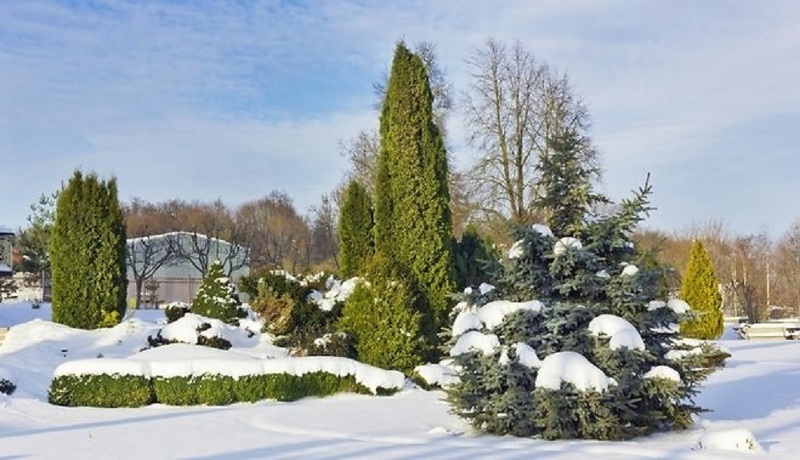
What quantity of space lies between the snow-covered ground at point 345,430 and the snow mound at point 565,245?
1.91m

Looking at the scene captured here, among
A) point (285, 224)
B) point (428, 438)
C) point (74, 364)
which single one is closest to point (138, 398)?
point (74, 364)

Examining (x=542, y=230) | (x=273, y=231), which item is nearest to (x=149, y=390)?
(x=542, y=230)

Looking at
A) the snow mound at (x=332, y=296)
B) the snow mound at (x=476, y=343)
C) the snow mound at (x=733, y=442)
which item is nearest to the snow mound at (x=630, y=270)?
the snow mound at (x=476, y=343)

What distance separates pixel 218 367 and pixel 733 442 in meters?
7.62

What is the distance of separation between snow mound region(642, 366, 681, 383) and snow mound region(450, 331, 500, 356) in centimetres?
148

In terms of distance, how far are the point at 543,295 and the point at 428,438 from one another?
6.18ft

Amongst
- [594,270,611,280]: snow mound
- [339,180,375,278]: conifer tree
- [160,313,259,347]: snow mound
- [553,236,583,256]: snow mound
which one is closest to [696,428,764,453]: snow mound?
[594,270,611,280]: snow mound

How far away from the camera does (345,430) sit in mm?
8641

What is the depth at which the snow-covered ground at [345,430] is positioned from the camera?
704 centimetres

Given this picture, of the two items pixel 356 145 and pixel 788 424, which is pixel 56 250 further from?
pixel 356 145

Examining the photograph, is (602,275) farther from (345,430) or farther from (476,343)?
(345,430)

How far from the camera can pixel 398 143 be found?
1586 cm

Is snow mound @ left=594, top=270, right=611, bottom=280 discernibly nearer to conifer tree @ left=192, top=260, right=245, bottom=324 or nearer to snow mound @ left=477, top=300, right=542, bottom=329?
snow mound @ left=477, top=300, right=542, bottom=329

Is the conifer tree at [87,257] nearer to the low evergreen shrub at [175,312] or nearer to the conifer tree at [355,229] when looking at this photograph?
the low evergreen shrub at [175,312]
